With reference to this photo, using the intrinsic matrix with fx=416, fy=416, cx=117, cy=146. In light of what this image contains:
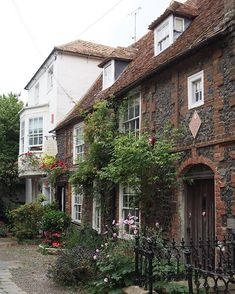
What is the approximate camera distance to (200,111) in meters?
9.04

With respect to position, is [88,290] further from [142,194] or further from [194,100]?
[194,100]

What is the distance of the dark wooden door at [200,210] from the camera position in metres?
8.97

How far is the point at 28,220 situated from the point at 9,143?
26.6ft

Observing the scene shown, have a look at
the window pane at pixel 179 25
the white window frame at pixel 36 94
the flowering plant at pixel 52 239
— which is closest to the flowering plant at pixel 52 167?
the flowering plant at pixel 52 239

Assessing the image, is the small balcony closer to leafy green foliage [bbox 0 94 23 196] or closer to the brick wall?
leafy green foliage [bbox 0 94 23 196]

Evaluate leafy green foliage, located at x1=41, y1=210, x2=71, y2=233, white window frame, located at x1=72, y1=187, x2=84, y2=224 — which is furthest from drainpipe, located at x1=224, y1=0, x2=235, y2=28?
leafy green foliage, located at x1=41, y1=210, x2=71, y2=233

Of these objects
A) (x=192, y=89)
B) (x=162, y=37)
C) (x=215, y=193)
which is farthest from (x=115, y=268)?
(x=162, y=37)

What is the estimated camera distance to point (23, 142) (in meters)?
21.7

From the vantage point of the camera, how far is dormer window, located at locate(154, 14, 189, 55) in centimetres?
1137

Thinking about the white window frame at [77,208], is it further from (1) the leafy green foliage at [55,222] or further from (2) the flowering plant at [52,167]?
(2) the flowering plant at [52,167]

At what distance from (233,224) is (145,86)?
5.15 m

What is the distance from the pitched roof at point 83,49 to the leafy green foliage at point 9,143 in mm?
4364

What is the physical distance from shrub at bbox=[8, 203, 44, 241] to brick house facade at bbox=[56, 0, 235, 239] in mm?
8069

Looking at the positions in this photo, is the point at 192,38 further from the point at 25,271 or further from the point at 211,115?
the point at 25,271
